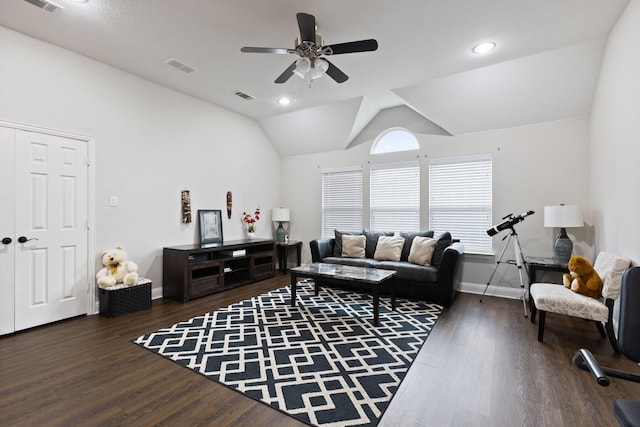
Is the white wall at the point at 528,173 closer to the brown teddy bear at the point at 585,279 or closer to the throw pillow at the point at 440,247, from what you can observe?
the throw pillow at the point at 440,247

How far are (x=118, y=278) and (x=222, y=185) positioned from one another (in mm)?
2163

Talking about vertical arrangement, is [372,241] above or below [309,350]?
above

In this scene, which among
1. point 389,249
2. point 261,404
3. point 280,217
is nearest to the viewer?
point 261,404

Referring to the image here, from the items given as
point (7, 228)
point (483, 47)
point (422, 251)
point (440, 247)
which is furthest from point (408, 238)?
point (7, 228)

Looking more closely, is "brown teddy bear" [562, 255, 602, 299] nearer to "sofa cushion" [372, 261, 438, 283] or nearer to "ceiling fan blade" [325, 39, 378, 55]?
"sofa cushion" [372, 261, 438, 283]

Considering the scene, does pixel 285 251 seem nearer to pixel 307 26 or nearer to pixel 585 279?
pixel 307 26

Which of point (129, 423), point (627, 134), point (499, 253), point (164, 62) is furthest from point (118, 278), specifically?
point (627, 134)

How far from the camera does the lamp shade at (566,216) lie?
3469 mm

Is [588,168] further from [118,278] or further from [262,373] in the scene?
[118,278]

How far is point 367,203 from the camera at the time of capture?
5.53 m

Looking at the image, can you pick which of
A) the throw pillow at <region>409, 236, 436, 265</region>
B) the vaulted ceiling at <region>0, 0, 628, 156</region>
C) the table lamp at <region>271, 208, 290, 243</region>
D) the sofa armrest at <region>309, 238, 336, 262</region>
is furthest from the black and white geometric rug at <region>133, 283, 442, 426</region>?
the vaulted ceiling at <region>0, 0, 628, 156</region>

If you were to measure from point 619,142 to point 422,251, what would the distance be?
92.5 inches

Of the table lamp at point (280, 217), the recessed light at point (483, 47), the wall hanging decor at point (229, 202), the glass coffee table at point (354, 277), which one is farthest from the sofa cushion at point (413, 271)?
the wall hanging decor at point (229, 202)

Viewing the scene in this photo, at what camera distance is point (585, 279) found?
284 centimetres
